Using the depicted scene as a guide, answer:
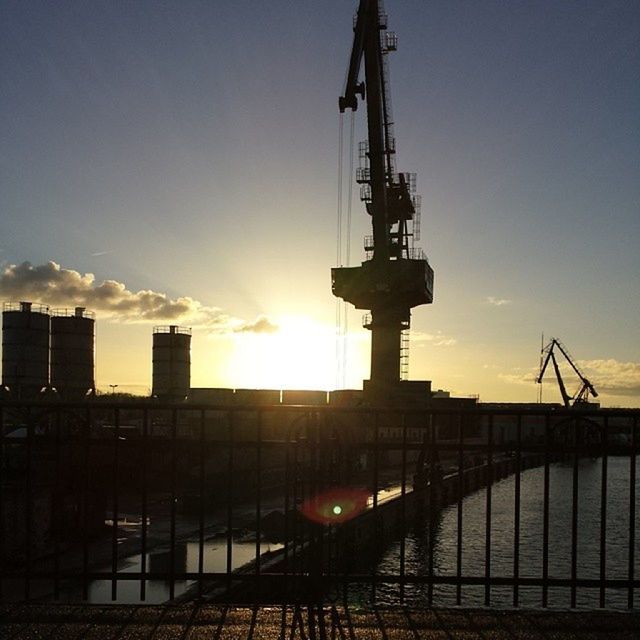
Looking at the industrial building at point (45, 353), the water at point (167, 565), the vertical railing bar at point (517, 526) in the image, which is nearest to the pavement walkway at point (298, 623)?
the vertical railing bar at point (517, 526)

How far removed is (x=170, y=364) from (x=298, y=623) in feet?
153

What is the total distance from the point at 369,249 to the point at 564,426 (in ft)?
170

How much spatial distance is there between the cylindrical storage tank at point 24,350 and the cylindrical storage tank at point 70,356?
0.57 m

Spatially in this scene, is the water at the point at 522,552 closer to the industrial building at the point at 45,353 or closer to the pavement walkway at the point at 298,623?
the pavement walkway at the point at 298,623

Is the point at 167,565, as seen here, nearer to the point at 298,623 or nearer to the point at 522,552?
the point at 298,623

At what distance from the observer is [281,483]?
45.4m

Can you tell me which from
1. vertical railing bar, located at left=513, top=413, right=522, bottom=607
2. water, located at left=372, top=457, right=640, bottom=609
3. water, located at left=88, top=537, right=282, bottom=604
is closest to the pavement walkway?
vertical railing bar, located at left=513, top=413, right=522, bottom=607

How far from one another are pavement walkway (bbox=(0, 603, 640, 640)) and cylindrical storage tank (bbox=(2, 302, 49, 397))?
122 ft

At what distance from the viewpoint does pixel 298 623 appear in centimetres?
616

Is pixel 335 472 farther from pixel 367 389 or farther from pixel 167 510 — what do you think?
pixel 367 389

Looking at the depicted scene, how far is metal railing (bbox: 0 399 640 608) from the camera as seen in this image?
6.93 m

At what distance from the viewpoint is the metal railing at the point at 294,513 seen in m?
6.93

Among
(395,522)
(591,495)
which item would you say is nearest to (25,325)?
(395,522)

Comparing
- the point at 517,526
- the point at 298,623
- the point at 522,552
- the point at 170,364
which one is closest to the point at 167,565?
the point at 298,623
